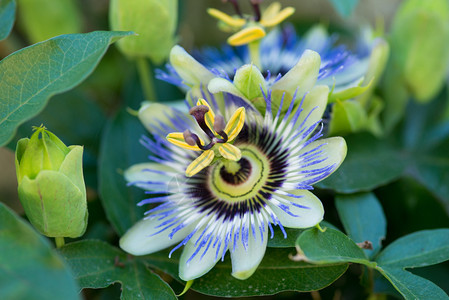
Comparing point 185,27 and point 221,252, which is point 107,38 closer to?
point 221,252

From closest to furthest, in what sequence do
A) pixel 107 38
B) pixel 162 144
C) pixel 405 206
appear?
pixel 107 38 < pixel 162 144 < pixel 405 206

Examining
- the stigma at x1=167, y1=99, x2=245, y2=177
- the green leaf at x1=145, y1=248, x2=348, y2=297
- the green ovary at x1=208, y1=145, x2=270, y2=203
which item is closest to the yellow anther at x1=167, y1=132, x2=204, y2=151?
the stigma at x1=167, y1=99, x2=245, y2=177

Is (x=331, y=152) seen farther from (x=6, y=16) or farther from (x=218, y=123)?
(x=6, y=16)

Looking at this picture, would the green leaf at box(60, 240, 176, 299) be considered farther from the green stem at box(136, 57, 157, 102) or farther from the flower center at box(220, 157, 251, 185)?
the green stem at box(136, 57, 157, 102)

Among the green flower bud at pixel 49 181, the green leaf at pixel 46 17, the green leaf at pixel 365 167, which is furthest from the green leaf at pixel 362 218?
the green leaf at pixel 46 17

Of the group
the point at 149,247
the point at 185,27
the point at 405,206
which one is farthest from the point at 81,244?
the point at 185,27

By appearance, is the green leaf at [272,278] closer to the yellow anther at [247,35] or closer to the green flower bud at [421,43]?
the yellow anther at [247,35]
